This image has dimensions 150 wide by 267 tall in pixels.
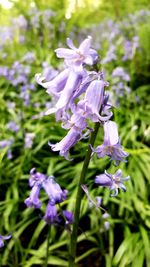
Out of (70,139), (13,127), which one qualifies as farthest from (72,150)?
(70,139)

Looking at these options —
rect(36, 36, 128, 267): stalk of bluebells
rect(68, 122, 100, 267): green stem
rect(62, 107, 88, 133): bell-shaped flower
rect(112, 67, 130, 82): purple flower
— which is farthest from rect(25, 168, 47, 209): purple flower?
rect(112, 67, 130, 82): purple flower

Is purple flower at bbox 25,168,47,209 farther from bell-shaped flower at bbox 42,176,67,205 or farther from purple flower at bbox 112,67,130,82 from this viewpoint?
purple flower at bbox 112,67,130,82

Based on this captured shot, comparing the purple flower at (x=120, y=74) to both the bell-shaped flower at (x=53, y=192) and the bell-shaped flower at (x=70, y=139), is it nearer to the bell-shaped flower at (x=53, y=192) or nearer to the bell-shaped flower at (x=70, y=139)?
the bell-shaped flower at (x=53, y=192)

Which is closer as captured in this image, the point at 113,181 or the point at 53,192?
the point at 113,181

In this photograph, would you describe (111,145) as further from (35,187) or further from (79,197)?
(35,187)

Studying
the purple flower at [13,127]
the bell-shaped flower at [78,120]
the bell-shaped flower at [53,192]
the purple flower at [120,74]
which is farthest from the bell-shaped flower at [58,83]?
the purple flower at [120,74]

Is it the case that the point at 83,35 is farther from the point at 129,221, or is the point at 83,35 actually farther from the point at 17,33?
the point at 129,221

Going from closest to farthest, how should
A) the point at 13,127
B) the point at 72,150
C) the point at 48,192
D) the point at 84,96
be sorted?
the point at 84,96 < the point at 48,192 < the point at 72,150 < the point at 13,127
